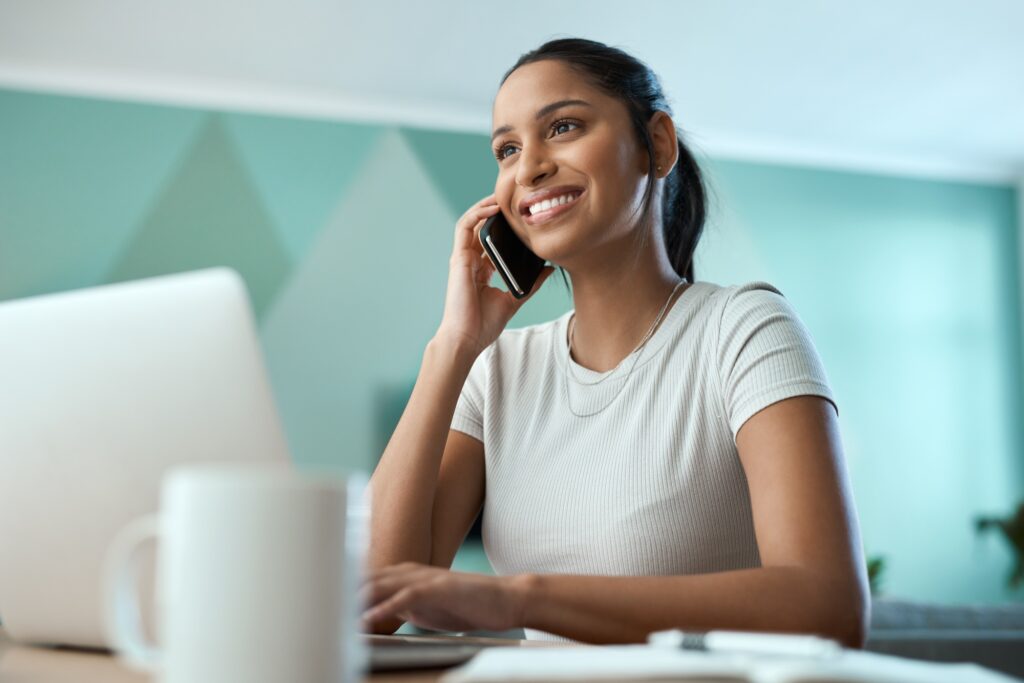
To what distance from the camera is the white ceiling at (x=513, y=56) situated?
422cm

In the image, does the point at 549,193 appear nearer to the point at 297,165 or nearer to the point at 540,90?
the point at 540,90

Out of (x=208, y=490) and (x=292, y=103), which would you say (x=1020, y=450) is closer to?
(x=292, y=103)

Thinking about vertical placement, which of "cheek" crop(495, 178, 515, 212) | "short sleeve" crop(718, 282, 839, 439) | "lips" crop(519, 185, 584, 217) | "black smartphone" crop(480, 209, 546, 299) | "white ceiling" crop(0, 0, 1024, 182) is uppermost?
"white ceiling" crop(0, 0, 1024, 182)

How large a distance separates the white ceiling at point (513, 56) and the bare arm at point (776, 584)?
9.30 feet

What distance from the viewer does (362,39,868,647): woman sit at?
93 centimetres

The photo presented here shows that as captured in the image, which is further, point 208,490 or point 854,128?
point 854,128

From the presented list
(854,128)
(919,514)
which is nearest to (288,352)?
(854,128)

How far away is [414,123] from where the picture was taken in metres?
5.27

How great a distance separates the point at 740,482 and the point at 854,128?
4.80 meters

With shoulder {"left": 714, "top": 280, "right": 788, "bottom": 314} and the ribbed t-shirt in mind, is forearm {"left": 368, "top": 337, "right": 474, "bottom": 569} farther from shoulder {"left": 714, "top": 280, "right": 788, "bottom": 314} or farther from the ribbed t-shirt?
shoulder {"left": 714, "top": 280, "right": 788, "bottom": 314}

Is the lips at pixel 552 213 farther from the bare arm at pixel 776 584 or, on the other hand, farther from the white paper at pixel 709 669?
the white paper at pixel 709 669

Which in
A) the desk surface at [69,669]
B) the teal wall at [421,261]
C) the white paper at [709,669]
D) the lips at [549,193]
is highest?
the teal wall at [421,261]

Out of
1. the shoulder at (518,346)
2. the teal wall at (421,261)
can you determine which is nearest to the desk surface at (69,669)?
the shoulder at (518,346)

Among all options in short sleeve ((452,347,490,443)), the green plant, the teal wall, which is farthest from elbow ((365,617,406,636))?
the green plant
